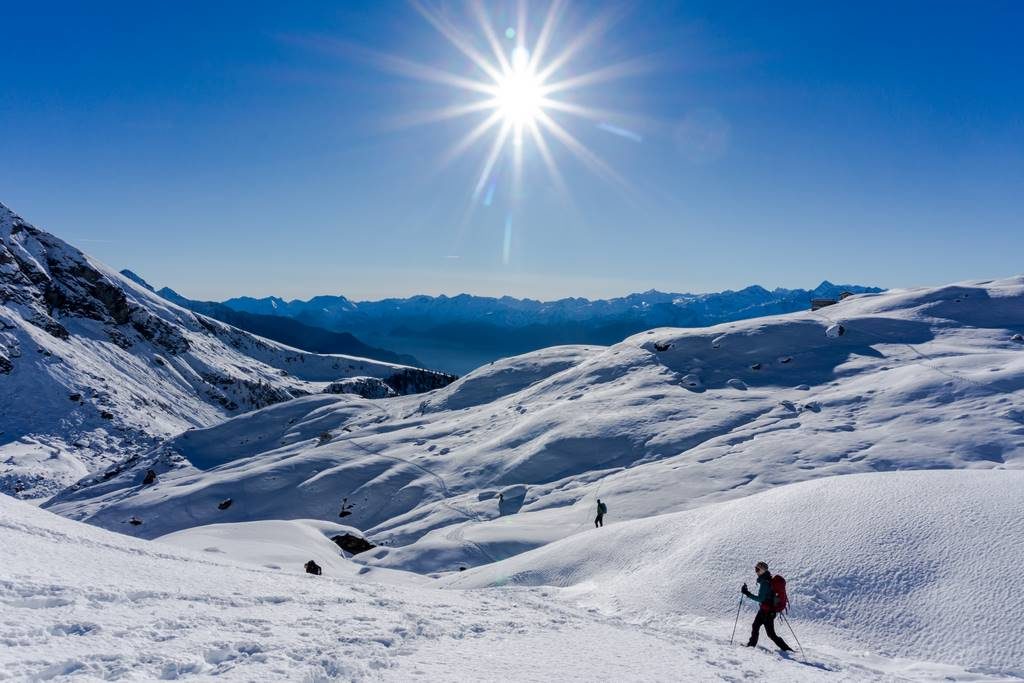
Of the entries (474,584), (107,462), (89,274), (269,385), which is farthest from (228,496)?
(89,274)

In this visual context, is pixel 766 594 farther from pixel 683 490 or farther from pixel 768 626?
pixel 683 490

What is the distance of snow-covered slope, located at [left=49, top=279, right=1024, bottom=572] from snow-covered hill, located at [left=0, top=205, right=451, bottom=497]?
47361 mm

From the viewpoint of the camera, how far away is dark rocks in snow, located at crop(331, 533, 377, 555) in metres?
31.4

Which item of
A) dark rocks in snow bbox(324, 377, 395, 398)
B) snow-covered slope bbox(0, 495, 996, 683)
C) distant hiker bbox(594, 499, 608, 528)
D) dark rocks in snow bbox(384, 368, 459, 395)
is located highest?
dark rocks in snow bbox(384, 368, 459, 395)

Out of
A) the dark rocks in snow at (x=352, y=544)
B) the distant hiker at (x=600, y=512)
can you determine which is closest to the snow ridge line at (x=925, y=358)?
the distant hiker at (x=600, y=512)

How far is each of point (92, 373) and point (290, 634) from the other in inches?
6080

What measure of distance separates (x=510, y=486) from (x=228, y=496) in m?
27.0

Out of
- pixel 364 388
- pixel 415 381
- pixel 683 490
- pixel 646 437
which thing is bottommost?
pixel 683 490

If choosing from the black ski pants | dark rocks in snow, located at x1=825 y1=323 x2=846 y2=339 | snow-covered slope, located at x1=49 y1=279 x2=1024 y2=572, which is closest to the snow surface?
snow-covered slope, located at x1=49 y1=279 x2=1024 y2=572

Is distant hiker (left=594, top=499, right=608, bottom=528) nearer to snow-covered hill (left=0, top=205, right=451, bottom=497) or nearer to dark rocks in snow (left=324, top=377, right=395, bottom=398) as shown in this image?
snow-covered hill (left=0, top=205, right=451, bottom=497)

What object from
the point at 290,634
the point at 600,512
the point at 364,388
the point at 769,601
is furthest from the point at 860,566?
the point at 364,388

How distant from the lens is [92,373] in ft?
429

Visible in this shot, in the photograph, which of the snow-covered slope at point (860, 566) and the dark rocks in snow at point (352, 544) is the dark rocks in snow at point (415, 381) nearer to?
the dark rocks in snow at point (352, 544)

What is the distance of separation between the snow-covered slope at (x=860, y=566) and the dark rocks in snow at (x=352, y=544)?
15.2 m
